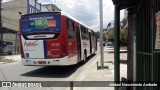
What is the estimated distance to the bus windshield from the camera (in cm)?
1353

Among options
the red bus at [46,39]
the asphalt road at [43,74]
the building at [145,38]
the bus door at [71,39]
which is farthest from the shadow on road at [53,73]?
the building at [145,38]

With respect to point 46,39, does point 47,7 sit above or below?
above

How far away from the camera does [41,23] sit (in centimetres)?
1383

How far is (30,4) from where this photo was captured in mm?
49438

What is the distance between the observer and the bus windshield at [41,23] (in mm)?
13531

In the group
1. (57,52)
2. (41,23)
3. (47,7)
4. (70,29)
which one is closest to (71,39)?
(70,29)

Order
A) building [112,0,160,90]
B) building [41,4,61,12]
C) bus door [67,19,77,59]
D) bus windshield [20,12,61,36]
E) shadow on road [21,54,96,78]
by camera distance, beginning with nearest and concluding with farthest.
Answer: building [112,0,160,90]
bus windshield [20,12,61,36]
shadow on road [21,54,96,78]
bus door [67,19,77,59]
building [41,4,61,12]

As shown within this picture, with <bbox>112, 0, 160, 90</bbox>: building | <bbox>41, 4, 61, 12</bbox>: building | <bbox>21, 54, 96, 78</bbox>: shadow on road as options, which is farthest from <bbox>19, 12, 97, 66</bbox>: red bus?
<bbox>41, 4, 61, 12</bbox>: building

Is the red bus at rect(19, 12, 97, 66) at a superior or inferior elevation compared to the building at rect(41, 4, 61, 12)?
inferior

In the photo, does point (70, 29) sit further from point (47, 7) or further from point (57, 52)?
point (47, 7)

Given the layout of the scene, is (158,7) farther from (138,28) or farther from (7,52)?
(7,52)

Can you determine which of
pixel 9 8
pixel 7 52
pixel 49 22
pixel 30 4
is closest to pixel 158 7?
pixel 49 22

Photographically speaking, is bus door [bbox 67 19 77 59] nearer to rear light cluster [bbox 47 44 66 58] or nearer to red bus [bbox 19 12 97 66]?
red bus [bbox 19 12 97 66]

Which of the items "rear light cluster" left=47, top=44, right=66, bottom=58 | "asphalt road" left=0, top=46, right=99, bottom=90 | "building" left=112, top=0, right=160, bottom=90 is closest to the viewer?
"building" left=112, top=0, right=160, bottom=90
